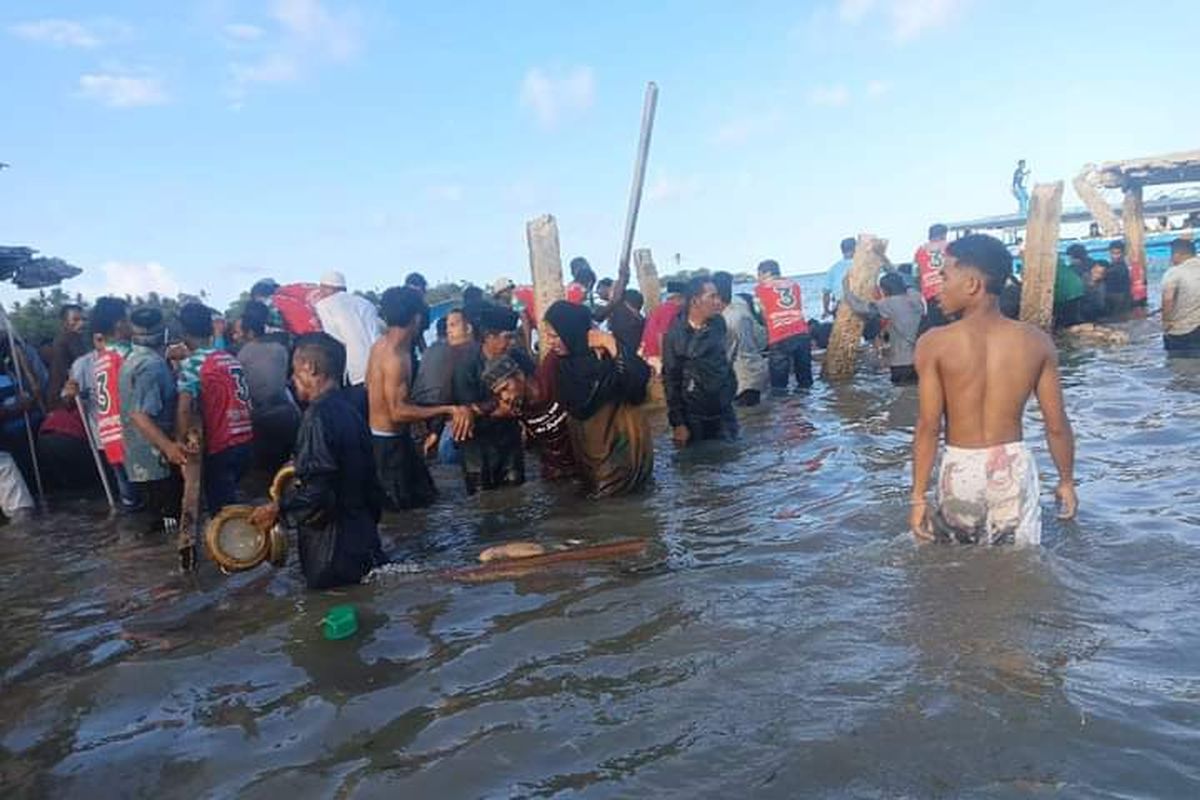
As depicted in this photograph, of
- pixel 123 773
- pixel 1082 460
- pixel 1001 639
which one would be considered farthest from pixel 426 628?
pixel 1082 460

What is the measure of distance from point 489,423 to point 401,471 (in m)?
0.80

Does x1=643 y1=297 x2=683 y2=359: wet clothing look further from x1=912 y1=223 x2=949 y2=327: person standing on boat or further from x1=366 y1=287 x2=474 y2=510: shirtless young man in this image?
x1=366 y1=287 x2=474 y2=510: shirtless young man

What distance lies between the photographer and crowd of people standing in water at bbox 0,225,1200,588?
411cm

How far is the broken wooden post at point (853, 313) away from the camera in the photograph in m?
13.0

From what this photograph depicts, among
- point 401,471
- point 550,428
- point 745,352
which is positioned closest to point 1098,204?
point 745,352

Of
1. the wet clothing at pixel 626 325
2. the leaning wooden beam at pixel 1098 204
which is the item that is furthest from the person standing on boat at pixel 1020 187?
the wet clothing at pixel 626 325

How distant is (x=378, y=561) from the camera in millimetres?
5234

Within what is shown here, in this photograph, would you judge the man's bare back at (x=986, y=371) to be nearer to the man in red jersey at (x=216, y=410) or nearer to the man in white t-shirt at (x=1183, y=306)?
the man in red jersey at (x=216, y=410)

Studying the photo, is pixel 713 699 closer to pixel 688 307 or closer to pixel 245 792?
pixel 245 792

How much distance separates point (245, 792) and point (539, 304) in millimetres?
7984

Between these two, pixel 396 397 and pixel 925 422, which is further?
pixel 396 397

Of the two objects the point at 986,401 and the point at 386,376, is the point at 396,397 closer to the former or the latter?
the point at 386,376

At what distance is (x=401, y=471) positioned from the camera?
6.99 metres

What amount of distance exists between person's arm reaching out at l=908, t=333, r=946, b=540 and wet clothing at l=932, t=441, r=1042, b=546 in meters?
0.08
